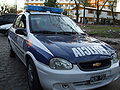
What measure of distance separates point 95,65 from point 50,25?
1.73 meters

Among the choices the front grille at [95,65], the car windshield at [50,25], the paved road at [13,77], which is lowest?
the paved road at [13,77]

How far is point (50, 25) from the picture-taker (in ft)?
14.2

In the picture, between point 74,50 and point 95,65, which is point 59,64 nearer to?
point 74,50

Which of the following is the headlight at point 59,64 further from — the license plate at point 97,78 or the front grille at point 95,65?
the license plate at point 97,78

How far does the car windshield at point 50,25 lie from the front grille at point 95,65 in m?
1.41

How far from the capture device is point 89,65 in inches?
119

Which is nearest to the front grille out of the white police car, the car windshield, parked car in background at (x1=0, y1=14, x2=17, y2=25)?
the white police car

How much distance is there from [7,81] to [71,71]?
6.48ft

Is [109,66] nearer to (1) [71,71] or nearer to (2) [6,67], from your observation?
(1) [71,71]

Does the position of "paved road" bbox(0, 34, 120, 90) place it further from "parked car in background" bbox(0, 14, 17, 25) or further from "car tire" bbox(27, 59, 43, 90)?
"parked car in background" bbox(0, 14, 17, 25)

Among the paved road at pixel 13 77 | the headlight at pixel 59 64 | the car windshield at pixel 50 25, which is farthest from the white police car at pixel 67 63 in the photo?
the paved road at pixel 13 77

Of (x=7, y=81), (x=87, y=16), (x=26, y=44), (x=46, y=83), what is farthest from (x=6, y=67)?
(x=87, y=16)

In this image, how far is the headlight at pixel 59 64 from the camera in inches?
114

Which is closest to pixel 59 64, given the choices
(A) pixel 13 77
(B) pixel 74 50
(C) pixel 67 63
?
(C) pixel 67 63
